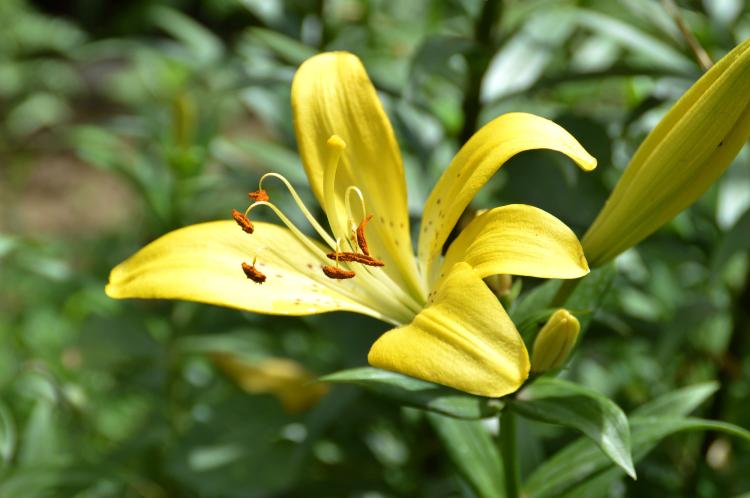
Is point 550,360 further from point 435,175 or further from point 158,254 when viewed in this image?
point 435,175

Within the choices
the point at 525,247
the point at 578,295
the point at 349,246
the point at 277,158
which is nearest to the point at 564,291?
the point at 578,295

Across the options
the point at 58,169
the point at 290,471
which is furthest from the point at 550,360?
the point at 58,169

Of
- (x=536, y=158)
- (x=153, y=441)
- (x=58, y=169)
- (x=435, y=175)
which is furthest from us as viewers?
(x=58, y=169)

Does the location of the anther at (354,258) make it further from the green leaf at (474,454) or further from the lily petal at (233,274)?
the green leaf at (474,454)

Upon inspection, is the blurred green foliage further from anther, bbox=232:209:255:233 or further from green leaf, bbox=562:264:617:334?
anther, bbox=232:209:255:233

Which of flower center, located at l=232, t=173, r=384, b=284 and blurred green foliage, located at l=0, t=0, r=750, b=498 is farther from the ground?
flower center, located at l=232, t=173, r=384, b=284

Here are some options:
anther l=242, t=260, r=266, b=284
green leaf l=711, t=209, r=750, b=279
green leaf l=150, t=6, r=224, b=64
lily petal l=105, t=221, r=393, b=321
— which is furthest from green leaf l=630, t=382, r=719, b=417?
green leaf l=150, t=6, r=224, b=64

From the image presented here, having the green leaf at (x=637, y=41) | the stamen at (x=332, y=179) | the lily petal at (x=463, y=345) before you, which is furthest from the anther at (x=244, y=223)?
the green leaf at (x=637, y=41)
